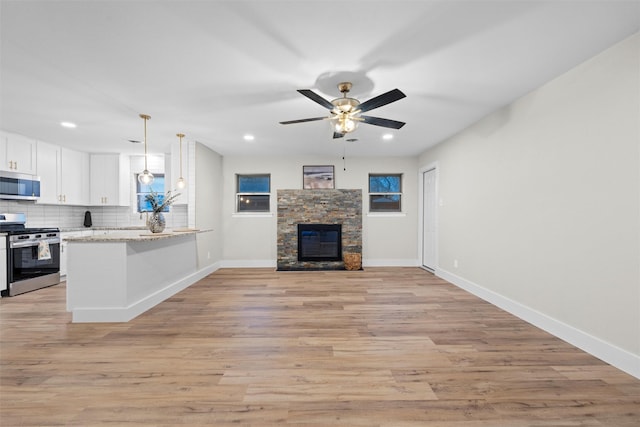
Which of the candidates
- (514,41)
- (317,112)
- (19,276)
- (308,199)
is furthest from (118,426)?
(308,199)

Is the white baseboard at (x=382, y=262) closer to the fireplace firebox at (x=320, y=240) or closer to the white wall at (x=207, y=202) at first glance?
the fireplace firebox at (x=320, y=240)

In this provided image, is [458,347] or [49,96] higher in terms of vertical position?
[49,96]

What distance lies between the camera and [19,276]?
13.4 feet

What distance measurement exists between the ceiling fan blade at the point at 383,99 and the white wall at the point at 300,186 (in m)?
3.60

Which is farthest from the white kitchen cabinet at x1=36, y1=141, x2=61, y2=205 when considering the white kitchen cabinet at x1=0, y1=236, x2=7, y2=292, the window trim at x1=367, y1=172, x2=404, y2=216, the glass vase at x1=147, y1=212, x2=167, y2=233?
the window trim at x1=367, y1=172, x2=404, y2=216

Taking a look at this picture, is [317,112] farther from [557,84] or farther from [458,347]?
[458,347]

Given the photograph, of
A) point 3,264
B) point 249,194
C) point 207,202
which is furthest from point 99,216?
point 249,194

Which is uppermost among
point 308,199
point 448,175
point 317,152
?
point 317,152

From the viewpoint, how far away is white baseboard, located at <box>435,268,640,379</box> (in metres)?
2.07

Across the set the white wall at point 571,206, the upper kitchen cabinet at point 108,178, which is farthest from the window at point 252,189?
the white wall at point 571,206

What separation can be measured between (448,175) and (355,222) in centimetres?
212

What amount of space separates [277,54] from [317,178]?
13.3ft

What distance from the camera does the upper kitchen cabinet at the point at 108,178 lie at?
18.7 ft

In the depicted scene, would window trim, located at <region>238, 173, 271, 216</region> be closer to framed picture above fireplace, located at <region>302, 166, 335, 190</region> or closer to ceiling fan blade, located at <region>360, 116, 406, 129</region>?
framed picture above fireplace, located at <region>302, 166, 335, 190</region>
